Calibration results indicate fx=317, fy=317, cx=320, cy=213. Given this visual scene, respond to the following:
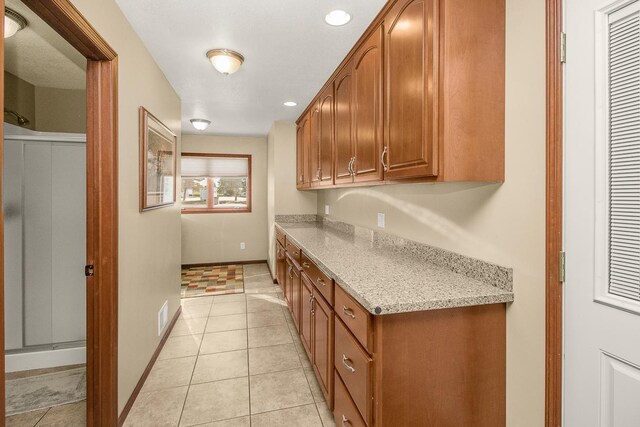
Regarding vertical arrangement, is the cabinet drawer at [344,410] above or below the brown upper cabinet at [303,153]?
below

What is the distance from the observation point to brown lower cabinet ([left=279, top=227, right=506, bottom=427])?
4.16 feet

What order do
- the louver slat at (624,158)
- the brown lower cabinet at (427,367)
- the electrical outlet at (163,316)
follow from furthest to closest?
the electrical outlet at (163,316), the brown lower cabinet at (427,367), the louver slat at (624,158)

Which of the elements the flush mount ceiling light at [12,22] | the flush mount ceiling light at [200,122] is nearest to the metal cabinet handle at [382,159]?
the flush mount ceiling light at [12,22]

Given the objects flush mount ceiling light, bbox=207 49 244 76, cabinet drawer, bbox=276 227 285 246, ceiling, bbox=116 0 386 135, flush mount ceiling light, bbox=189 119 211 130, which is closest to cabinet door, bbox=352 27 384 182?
ceiling, bbox=116 0 386 135

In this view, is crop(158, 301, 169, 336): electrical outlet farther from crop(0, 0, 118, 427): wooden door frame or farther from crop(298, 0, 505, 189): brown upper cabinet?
crop(298, 0, 505, 189): brown upper cabinet

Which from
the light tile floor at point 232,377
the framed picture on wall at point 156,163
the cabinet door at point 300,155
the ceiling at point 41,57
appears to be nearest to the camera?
the light tile floor at point 232,377

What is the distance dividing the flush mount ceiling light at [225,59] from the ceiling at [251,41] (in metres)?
0.05

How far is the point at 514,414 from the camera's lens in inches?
53.4

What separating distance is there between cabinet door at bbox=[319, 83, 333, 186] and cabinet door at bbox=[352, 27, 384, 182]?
615 mm

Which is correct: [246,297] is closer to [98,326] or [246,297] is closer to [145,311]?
[145,311]

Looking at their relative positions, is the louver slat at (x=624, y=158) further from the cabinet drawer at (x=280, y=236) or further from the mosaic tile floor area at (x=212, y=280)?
the mosaic tile floor area at (x=212, y=280)

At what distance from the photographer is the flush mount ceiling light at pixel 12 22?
182 centimetres

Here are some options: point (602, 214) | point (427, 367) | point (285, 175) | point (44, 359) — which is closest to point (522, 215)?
point (602, 214)

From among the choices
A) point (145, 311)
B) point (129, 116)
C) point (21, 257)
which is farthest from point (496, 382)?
point (21, 257)
